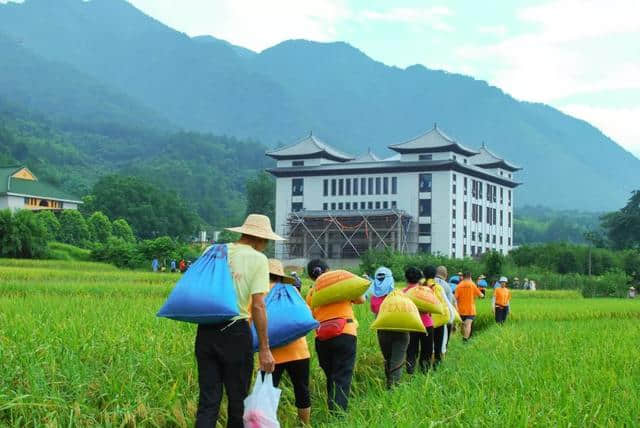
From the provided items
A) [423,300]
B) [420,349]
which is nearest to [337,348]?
[423,300]

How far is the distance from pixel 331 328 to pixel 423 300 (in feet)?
8.16

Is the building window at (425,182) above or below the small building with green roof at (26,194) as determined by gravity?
above

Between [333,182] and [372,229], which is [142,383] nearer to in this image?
[372,229]

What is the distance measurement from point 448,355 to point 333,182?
51624 mm

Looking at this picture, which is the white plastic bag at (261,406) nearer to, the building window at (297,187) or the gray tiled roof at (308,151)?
the gray tiled roof at (308,151)

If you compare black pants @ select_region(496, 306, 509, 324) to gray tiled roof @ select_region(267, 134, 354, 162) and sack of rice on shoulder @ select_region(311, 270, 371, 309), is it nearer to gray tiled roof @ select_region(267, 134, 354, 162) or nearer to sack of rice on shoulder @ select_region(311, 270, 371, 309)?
sack of rice on shoulder @ select_region(311, 270, 371, 309)

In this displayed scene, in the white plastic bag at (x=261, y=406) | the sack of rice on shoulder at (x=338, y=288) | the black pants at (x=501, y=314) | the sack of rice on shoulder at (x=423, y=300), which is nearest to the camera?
the white plastic bag at (x=261, y=406)

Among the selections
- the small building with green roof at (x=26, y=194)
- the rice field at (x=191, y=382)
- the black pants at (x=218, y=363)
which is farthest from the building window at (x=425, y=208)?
the black pants at (x=218, y=363)

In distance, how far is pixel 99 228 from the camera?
56125 mm

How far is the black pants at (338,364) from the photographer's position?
6.73 meters

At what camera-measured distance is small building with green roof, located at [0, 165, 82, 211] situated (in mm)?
58344

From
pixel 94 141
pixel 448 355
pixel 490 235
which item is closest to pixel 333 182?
pixel 490 235

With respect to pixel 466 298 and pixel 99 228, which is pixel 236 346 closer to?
pixel 466 298

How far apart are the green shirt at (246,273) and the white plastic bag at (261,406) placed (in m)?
0.50
